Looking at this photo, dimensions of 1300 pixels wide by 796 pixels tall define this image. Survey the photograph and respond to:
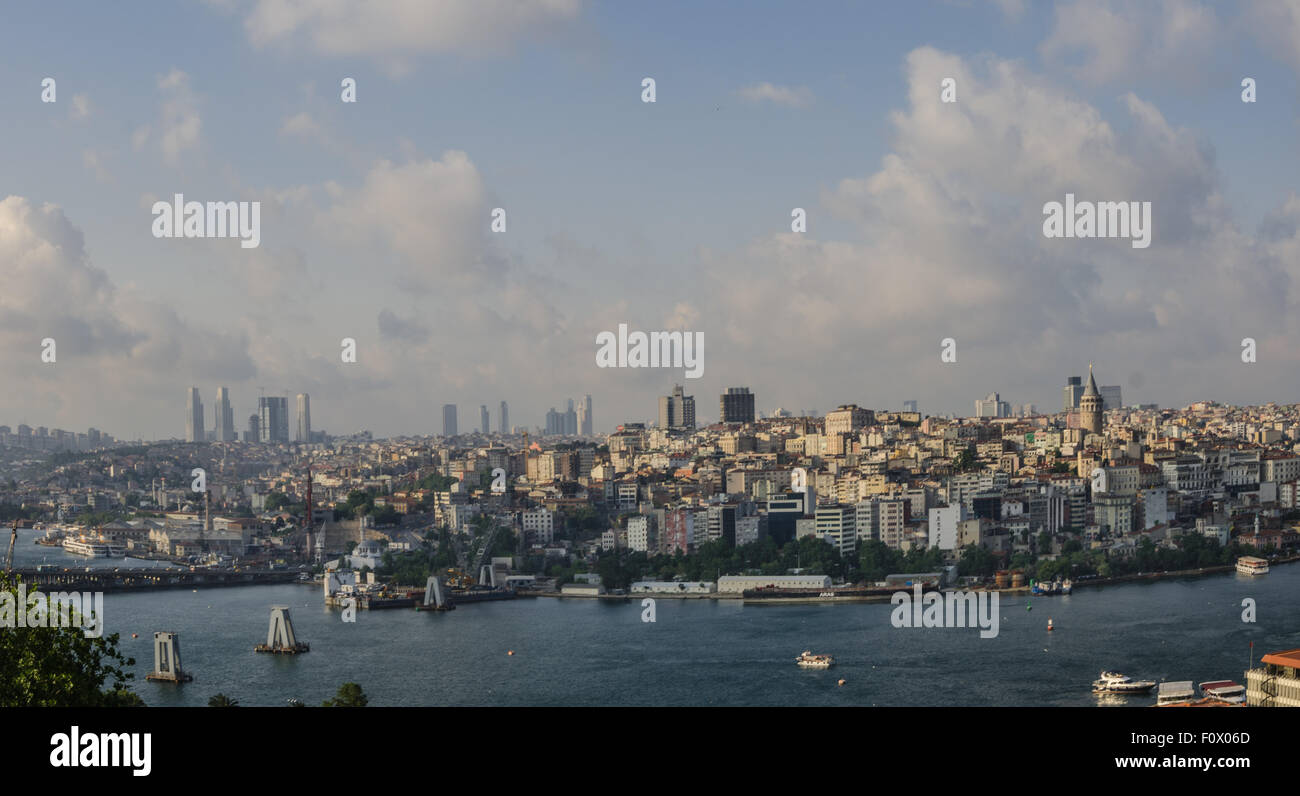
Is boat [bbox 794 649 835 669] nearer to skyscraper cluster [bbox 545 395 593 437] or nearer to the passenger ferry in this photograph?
the passenger ferry

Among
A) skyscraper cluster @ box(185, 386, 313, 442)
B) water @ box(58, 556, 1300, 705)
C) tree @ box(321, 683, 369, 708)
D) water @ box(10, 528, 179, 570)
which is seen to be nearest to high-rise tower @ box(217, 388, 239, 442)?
skyscraper cluster @ box(185, 386, 313, 442)

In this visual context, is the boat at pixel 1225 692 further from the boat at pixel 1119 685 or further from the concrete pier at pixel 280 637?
the concrete pier at pixel 280 637

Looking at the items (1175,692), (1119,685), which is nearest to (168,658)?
(1119,685)

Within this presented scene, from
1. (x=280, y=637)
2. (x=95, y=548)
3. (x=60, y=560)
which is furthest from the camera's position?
(x=95, y=548)

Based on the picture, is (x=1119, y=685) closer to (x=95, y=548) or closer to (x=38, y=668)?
(x=38, y=668)

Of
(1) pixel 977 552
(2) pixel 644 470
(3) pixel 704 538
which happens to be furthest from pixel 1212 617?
(2) pixel 644 470

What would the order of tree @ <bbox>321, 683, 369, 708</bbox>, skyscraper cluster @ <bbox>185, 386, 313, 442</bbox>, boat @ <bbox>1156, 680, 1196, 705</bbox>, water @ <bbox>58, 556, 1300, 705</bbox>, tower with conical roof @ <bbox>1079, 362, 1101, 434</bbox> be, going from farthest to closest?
skyscraper cluster @ <bbox>185, 386, 313, 442</bbox> < tower with conical roof @ <bbox>1079, 362, 1101, 434</bbox> < water @ <bbox>58, 556, 1300, 705</bbox> < boat @ <bbox>1156, 680, 1196, 705</bbox> < tree @ <bbox>321, 683, 369, 708</bbox>
